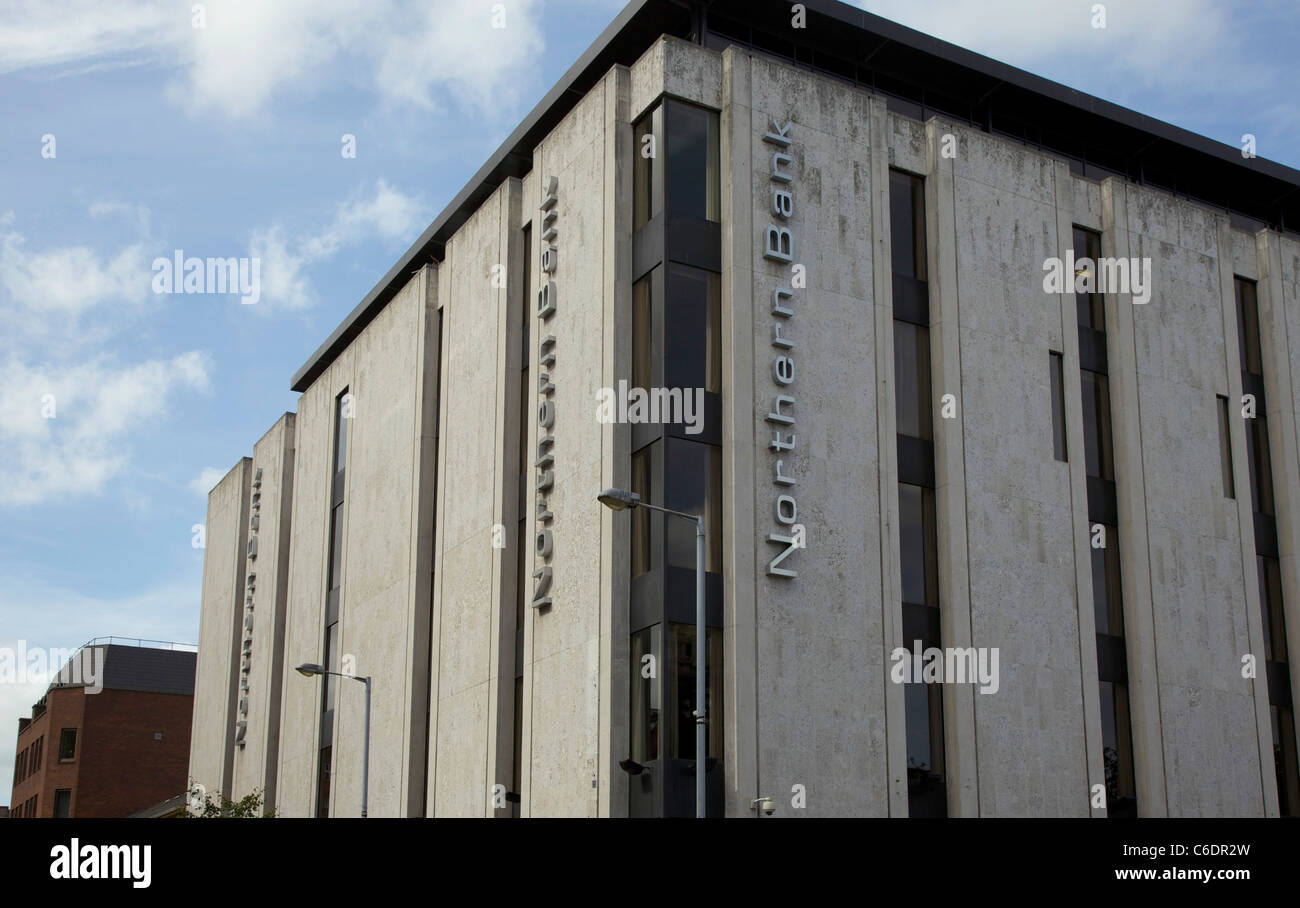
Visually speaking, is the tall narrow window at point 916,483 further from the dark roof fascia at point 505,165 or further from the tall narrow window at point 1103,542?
the dark roof fascia at point 505,165

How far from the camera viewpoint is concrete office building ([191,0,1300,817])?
30297mm

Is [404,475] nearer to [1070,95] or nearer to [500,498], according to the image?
[500,498]

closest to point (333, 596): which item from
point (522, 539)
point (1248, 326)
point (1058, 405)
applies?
point (522, 539)

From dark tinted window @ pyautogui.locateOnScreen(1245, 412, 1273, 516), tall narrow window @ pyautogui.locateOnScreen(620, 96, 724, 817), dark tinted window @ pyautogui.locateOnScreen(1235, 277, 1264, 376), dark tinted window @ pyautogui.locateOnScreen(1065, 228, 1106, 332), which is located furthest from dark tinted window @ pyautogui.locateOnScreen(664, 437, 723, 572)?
dark tinted window @ pyautogui.locateOnScreen(1235, 277, 1264, 376)

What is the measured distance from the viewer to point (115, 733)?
91.4m

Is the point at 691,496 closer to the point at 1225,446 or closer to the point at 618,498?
the point at 618,498

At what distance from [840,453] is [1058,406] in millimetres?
7336

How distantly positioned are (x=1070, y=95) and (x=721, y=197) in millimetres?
12872

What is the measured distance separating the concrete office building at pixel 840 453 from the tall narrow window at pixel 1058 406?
0.11 m

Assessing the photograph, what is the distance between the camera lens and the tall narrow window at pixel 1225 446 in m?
38.3

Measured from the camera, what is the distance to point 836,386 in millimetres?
31875

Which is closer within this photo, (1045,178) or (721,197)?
(721,197)

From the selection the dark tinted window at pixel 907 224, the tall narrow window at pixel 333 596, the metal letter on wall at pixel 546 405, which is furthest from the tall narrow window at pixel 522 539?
the tall narrow window at pixel 333 596
